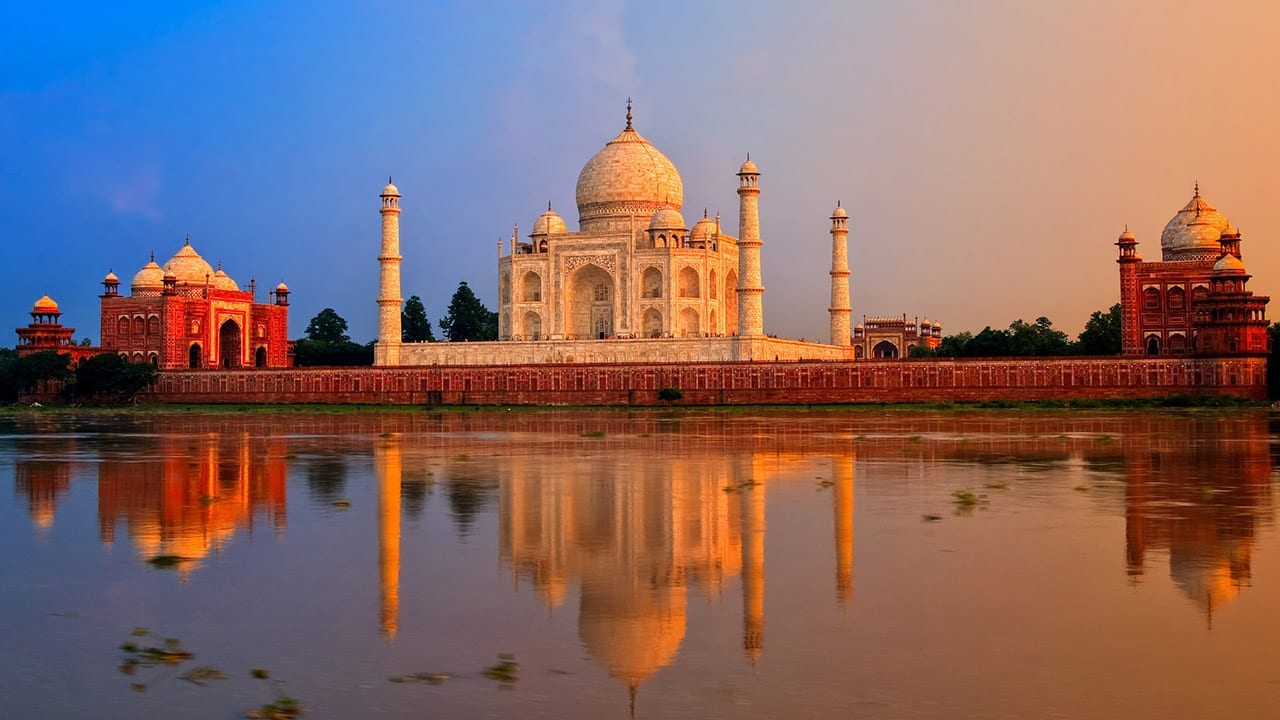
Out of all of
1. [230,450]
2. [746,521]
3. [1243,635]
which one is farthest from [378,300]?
[1243,635]

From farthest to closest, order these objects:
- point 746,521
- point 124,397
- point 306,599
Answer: point 124,397 → point 746,521 → point 306,599

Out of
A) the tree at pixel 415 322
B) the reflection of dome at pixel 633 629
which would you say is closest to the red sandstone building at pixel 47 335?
the tree at pixel 415 322

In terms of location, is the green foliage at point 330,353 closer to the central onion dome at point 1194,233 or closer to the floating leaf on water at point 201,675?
the central onion dome at point 1194,233

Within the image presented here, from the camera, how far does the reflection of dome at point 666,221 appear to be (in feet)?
191

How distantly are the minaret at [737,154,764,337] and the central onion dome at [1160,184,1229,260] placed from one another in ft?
61.5

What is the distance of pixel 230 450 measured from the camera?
25.1 meters

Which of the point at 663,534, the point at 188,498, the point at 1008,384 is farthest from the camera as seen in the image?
the point at 1008,384

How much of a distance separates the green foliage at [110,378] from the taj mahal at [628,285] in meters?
9.45

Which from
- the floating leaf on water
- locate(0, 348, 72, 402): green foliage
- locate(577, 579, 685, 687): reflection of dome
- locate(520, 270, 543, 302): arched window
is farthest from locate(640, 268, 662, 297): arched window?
the floating leaf on water

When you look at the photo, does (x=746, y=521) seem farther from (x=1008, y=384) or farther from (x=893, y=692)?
(x=1008, y=384)

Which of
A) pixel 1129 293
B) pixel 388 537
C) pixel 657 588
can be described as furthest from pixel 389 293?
pixel 657 588

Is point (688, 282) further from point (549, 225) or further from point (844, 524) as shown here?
point (844, 524)

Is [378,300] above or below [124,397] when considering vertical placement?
above

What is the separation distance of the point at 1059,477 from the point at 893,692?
11.9m
